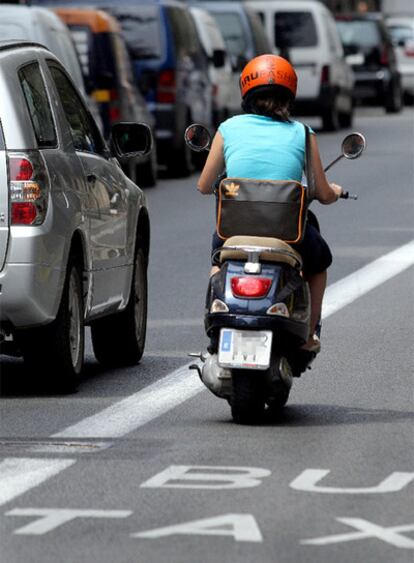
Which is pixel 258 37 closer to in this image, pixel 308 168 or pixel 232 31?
pixel 232 31

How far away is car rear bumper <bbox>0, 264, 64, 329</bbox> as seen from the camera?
9633 millimetres

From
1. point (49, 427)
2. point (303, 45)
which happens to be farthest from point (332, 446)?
point (303, 45)

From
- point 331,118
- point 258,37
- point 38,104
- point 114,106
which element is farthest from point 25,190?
point 331,118

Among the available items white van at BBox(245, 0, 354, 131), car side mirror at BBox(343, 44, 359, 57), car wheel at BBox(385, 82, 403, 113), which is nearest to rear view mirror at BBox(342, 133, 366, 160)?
white van at BBox(245, 0, 354, 131)

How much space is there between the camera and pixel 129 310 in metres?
11.3

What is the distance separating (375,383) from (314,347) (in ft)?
3.76

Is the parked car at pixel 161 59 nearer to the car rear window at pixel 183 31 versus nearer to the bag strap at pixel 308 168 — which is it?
the car rear window at pixel 183 31

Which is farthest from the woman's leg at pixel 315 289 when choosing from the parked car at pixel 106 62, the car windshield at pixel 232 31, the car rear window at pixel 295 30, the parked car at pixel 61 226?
the car rear window at pixel 295 30

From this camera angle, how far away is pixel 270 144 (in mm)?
9156

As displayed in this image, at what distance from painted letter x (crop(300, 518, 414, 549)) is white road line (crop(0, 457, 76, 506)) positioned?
3.89ft

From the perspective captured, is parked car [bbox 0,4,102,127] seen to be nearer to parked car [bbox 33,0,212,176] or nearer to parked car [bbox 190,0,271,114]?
parked car [bbox 33,0,212,176]

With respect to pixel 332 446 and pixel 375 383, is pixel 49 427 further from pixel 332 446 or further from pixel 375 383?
pixel 375 383

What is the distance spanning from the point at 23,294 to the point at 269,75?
4.81 feet

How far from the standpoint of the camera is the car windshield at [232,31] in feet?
115
